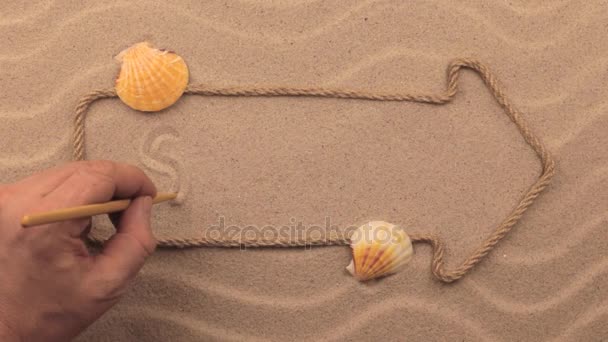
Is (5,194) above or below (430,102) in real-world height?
below

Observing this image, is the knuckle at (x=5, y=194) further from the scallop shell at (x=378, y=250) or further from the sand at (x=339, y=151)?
the scallop shell at (x=378, y=250)

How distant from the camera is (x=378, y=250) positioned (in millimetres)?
979

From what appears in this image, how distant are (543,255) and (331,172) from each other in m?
0.42

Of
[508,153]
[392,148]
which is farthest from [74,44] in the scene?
[508,153]

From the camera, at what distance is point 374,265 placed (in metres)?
0.98

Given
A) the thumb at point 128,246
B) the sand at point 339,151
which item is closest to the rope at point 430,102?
the sand at point 339,151

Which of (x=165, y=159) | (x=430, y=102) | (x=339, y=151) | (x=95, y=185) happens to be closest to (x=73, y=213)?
(x=95, y=185)

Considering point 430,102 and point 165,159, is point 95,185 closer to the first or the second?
point 165,159

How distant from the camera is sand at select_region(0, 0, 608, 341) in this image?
3.28 feet

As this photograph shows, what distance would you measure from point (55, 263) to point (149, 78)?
0.39 m

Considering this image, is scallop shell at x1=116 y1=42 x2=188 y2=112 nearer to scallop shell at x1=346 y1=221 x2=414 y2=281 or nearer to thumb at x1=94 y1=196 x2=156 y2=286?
thumb at x1=94 y1=196 x2=156 y2=286

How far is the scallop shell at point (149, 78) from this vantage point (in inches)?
39.6

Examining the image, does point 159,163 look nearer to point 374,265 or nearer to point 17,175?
point 17,175

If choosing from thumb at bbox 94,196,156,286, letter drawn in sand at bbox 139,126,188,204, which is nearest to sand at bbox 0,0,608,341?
letter drawn in sand at bbox 139,126,188,204
